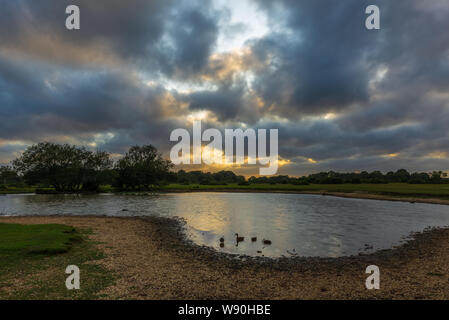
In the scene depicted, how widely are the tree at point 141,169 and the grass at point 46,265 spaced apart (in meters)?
106

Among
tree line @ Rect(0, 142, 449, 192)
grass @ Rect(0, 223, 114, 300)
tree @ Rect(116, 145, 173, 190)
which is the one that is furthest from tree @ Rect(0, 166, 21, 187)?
grass @ Rect(0, 223, 114, 300)

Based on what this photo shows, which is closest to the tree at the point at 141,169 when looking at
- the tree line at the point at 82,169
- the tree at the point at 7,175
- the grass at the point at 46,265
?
the tree line at the point at 82,169

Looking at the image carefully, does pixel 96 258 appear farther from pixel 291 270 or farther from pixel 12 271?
pixel 291 270

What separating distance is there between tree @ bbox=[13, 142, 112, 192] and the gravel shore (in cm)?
10061

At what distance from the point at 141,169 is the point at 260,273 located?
396ft

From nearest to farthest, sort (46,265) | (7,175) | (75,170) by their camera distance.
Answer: (46,265) → (75,170) → (7,175)

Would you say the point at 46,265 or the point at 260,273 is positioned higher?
the point at 46,265

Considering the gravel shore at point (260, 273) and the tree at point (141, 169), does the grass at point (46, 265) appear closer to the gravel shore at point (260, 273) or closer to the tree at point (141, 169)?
the gravel shore at point (260, 273)

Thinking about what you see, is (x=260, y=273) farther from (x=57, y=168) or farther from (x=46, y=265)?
(x=57, y=168)

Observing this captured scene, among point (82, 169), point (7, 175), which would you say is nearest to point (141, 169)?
point (82, 169)

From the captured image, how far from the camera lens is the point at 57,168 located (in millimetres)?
109188
